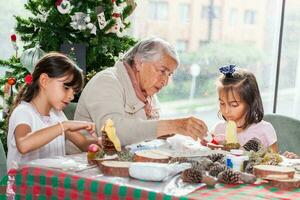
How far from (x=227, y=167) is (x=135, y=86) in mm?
909

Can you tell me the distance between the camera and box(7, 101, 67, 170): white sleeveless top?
2205 mm

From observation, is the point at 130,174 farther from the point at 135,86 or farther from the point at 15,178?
the point at 135,86

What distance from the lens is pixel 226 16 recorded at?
4590 millimetres

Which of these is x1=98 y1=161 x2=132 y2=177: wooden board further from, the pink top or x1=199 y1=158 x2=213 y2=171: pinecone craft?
the pink top

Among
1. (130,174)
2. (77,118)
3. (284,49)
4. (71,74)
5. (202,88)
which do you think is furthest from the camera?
(202,88)

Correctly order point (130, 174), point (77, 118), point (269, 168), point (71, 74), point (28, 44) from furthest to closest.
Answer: point (28, 44) → point (77, 118) → point (71, 74) → point (269, 168) → point (130, 174)

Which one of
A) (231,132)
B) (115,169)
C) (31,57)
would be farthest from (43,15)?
(115,169)

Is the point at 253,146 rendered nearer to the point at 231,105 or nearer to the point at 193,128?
the point at 193,128

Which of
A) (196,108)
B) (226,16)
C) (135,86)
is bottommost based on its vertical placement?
(196,108)

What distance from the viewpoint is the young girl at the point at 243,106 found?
8.29 feet

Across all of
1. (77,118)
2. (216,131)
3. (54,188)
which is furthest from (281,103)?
(54,188)

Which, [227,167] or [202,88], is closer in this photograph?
[227,167]

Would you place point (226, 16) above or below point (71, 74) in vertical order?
above

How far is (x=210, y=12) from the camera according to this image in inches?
180
